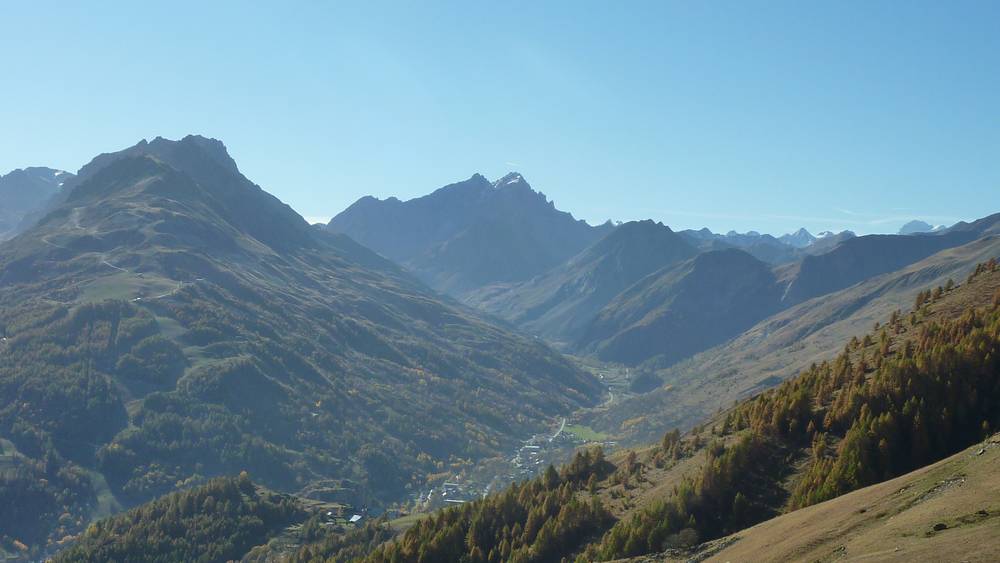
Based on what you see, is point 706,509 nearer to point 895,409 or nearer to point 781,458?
point 781,458

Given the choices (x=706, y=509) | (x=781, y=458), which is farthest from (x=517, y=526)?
(x=781, y=458)

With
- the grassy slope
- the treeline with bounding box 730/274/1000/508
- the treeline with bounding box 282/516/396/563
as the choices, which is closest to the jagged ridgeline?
the treeline with bounding box 730/274/1000/508

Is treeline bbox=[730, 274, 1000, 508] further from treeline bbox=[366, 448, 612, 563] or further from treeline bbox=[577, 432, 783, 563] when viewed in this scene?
treeline bbox=[366, 448, 612, 563]

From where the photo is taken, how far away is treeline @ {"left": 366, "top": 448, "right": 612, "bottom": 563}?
10281cm

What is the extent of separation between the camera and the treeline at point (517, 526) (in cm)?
10281

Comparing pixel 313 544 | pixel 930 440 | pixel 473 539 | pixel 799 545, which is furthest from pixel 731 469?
pixel 313 544

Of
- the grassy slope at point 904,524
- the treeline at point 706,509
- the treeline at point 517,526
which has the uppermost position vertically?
the grassy slope at point 904,524

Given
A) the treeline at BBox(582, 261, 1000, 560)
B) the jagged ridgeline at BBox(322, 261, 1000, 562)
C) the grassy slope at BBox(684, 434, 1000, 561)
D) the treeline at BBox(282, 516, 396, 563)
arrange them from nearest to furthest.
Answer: the grassy slope at BBox(684, 434, 1000, 561) < the treeline at BBox(582, 261, 1000, 560) < the jagged ridgeline at BBox(322, 261, 1000, 562) < the treeline at BBox(282, 516, 396, 563)

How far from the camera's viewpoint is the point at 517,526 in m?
112

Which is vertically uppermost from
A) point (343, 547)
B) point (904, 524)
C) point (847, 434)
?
point (904, 524)

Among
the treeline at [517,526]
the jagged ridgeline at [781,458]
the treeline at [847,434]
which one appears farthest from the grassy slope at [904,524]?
the treeline at [517,526]

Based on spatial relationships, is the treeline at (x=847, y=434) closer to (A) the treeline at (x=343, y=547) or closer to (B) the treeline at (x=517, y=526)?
(B) the treeline at (x=517, y=526)

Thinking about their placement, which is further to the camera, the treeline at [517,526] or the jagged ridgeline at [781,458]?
the treeline at [517,526]

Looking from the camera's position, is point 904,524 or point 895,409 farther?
point 895,409
